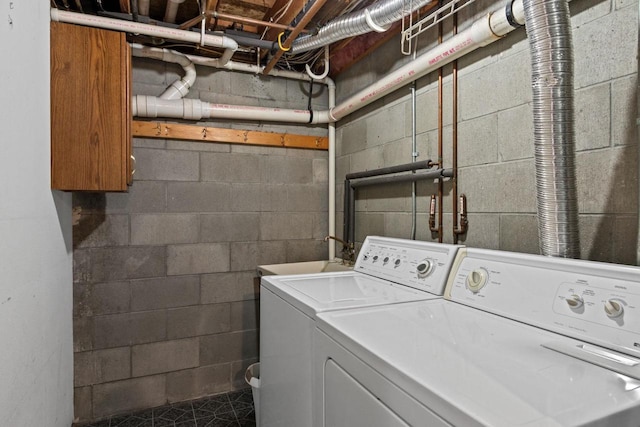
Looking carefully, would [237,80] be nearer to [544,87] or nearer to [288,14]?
[288,14]

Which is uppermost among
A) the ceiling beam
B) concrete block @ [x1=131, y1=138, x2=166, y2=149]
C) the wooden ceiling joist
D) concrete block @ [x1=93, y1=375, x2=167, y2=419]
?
the ceiling beam

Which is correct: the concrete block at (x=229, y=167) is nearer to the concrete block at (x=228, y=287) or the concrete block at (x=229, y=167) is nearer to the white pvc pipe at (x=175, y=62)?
the white pvc pipe at (x=175, y=62)

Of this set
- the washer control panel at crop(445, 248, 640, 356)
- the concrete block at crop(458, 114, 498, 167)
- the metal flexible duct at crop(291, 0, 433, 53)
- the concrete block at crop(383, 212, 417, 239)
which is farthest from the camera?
the concrete block at crop(383, 212, 417, 239)

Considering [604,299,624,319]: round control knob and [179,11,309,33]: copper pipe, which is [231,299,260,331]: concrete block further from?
[604,299,624,319]: round control knob

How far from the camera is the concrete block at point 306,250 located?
109 inches

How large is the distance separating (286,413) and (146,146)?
1.86 m

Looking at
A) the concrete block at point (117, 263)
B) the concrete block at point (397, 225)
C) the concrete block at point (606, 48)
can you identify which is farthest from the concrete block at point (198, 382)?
the concrete block at point (606, 48)

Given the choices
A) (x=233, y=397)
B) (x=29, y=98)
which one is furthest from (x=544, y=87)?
(x=233, y=397)

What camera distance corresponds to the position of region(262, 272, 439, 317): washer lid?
124 centimetres

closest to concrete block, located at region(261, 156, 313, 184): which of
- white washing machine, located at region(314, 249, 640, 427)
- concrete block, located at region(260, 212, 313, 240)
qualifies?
concrete block, located at region(260, 212, 313, 240)

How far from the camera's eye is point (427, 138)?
194 cm

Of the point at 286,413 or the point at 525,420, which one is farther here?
the point at 286,413

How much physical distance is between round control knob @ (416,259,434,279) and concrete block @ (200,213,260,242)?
1.46 m

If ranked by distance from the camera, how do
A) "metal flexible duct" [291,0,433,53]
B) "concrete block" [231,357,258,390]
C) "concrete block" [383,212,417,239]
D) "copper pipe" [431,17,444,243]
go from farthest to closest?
"concrete block" [231,357,258,390] < "concrete block" [383,212,417,239] < "copper pipe" [431,17,444,243] < "metal flexible duct" [291,0,433,53]
